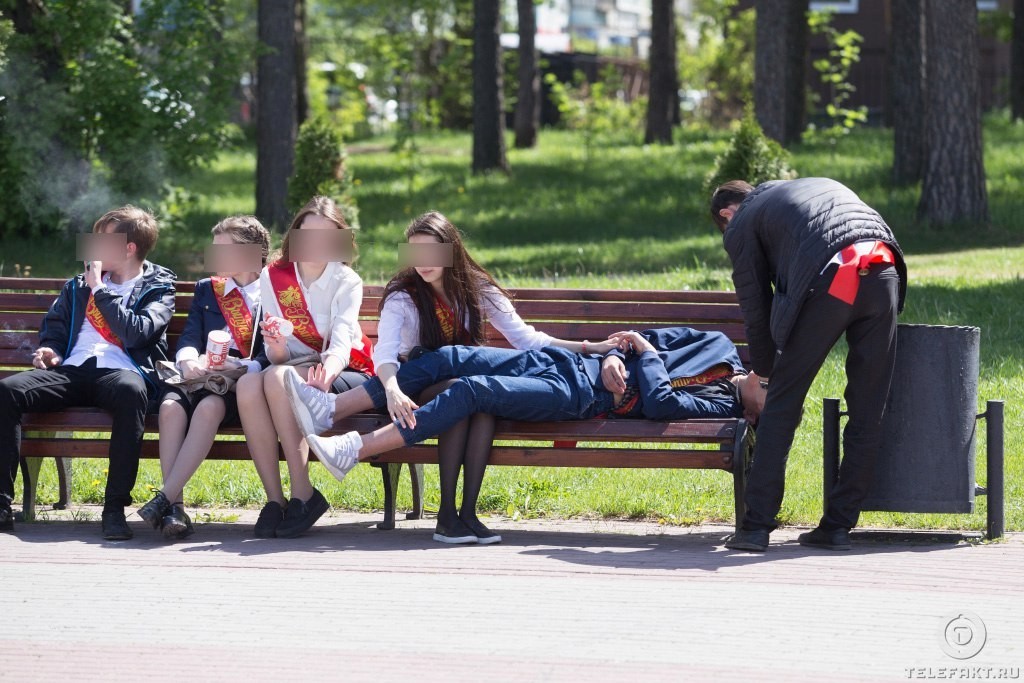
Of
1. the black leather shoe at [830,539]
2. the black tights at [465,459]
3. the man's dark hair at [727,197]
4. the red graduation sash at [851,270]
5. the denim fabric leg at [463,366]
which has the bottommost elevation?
the black leather shoe at [830,539]

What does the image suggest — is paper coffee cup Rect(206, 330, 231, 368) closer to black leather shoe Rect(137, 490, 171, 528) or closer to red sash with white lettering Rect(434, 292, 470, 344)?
black leather shoe Rect(137, 490, 171, 528)

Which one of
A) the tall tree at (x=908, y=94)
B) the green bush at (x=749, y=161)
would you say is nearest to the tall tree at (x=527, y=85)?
the tall tree at (x=908, y=94)

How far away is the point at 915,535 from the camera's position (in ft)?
19.1

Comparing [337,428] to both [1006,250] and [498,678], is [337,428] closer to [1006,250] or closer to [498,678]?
[498,678]

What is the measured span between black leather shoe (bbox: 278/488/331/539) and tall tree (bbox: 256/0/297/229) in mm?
11366

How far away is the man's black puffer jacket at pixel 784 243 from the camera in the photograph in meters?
5.39

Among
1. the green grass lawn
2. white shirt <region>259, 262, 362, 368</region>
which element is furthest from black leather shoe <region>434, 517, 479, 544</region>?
white shirt <region>259, 262, 362, 368</region>

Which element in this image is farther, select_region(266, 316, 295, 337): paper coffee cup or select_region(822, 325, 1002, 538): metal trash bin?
select_region(266, 316, 295, 337): paper coffee cup

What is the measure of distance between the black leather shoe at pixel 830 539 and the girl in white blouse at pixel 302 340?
2033 mm

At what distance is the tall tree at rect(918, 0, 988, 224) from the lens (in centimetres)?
1401

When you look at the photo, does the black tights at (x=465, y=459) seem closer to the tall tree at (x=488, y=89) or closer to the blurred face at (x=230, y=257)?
the blurred face at (x=230, y=257)

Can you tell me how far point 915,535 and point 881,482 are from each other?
0.94 feet

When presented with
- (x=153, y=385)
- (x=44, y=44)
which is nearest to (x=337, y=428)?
(x=153, y=385)

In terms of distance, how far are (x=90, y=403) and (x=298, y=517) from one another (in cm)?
118
